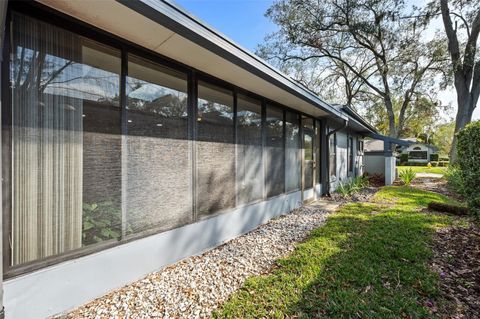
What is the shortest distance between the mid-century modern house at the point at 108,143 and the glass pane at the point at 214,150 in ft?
0.08

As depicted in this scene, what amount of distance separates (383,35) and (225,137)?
1744 cm

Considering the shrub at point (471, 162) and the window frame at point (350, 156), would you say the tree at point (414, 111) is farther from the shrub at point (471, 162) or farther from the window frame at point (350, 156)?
the shrub at point (471, 162)

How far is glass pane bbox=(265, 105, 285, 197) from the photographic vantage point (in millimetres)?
5660

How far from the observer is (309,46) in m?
18.4

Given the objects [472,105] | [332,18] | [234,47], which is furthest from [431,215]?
[332,18]

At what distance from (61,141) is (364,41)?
20493mm

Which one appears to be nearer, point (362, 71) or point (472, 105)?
point (472, 105)

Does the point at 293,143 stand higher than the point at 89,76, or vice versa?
the point at 89,76

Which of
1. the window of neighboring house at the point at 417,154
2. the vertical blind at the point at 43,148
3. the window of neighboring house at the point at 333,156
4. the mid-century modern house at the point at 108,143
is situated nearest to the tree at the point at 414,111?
the window of neighboring house at the point at 417,154

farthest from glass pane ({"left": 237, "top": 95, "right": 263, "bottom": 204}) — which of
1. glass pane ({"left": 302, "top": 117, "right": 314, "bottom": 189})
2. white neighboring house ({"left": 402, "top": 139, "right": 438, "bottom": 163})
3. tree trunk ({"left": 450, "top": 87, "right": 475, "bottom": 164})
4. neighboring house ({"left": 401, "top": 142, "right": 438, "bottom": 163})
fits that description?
white neighboring house ({"left": 402, "top": 139, "right": 438, "bottom": 163})

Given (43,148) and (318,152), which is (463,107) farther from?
(43,148)

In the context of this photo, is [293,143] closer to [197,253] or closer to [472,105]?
[197,253]

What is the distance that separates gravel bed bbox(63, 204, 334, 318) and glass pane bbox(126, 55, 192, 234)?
2.11ft

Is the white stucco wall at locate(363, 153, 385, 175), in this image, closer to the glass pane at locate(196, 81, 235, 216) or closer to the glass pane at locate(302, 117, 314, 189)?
the glass pane at locate(302, 117, 314, 189)
